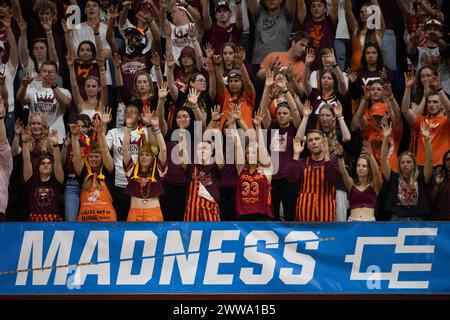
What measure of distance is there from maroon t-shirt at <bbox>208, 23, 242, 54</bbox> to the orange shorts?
242 centimetres

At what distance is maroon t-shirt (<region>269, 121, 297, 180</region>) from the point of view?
36.3 ft

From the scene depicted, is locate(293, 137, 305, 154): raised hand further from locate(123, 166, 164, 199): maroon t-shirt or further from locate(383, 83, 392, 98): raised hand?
locate(123, 166, 164, 199): maroon t-shirt

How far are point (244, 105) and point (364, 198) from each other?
6.01ft

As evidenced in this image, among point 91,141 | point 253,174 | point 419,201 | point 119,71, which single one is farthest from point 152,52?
point 419,201

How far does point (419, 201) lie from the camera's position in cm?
1079

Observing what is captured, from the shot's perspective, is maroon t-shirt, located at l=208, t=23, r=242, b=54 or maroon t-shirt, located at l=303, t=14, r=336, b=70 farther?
maroon t-shirt, located at l=208, t=23, r=242, b=54

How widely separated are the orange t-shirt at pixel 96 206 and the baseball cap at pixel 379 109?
3.08 metres

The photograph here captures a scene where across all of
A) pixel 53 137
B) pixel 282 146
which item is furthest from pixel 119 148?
pixel 282 146

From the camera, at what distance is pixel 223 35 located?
1242 centimetres

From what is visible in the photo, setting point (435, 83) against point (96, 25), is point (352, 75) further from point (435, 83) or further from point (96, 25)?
point (96, 25)

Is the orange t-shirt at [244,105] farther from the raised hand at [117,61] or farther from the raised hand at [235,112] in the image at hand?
the raised hand at [117,61]

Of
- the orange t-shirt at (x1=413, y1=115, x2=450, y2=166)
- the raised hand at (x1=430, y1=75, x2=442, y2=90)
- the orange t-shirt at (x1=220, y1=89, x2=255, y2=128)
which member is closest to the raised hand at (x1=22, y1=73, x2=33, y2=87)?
the orange t-shirt at (x1=220, y1=89, x2=255, y2=128)

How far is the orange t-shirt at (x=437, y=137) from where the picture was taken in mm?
11414

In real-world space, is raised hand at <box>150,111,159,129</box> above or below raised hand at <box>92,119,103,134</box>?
above
